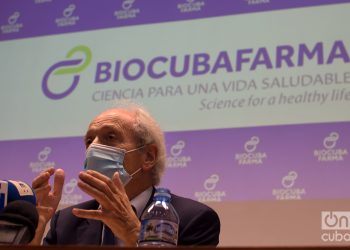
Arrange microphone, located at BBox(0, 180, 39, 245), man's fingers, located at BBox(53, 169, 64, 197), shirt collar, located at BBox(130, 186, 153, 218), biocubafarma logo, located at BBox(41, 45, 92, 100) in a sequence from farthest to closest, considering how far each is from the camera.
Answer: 1. biocubafarma logo, located at BBox(41, 45, 92, 100)
2. shirt collar, located at BBox(130, 186, 153, 218)
3. man's fingers, located at BBox(53, 169, 64, 197)
4. microphone, located at BBox(0, 180, 39, 245)

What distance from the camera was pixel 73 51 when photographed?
3.94 metres

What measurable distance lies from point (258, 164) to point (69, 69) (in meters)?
1.32

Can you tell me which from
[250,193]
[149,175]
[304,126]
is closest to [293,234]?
[250,193]

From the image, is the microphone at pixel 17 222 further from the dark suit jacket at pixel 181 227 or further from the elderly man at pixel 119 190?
the dark suit jacket at pixel 181 227

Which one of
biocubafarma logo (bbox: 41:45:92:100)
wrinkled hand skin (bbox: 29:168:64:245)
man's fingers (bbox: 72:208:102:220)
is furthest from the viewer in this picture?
biocubafarma logo (bbox: 41:45:92:100)

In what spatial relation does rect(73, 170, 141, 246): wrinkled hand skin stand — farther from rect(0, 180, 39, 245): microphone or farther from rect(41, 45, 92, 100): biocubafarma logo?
rect(41, 45, 92, 100): biocubafarma logo

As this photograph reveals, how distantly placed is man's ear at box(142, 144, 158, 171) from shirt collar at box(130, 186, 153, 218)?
0.10 metres

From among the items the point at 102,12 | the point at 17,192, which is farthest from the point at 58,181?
the point at 102,12

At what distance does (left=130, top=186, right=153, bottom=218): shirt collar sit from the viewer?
8.14 feet

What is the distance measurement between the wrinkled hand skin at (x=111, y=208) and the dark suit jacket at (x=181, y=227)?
28 cm

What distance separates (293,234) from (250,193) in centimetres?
30

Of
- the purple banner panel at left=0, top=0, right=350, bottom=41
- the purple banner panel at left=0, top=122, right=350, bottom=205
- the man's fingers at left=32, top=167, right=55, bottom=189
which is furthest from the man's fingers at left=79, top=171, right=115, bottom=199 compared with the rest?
the purple banner panel at left=0, top=0, right=350, bottom=41

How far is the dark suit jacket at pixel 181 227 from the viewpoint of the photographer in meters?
2.30

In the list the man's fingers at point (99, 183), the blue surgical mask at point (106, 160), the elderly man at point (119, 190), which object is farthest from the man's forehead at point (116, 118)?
the man's fingers at point (99, 183)
